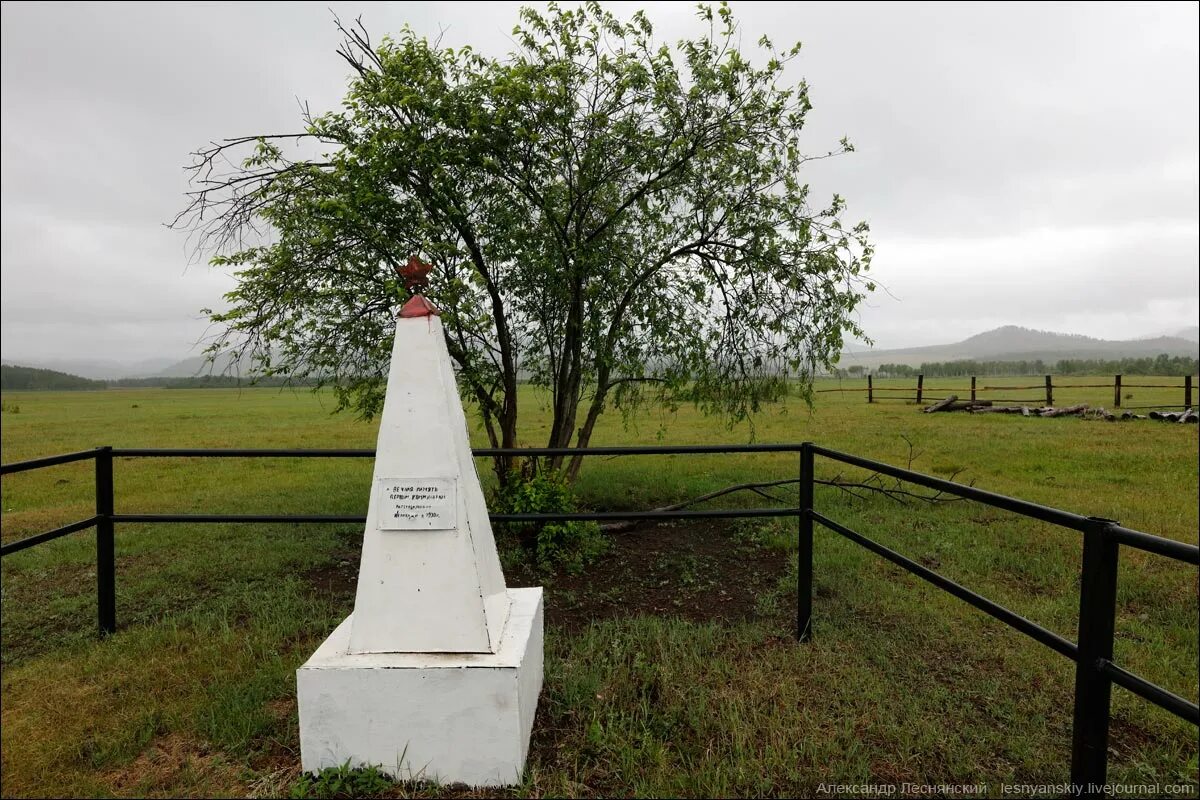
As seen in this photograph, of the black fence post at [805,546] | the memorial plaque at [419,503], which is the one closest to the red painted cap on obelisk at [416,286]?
the memorial plaque at [419,503]

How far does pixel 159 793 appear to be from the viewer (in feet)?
7.86

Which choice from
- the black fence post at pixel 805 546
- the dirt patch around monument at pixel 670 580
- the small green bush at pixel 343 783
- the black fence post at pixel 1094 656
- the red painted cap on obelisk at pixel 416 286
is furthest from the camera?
the dirt patch around monument at pixel 670 580

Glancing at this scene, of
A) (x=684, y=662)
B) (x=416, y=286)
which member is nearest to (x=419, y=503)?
(x=416, y=286)

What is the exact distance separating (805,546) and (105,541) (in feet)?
13.6

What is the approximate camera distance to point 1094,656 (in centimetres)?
181

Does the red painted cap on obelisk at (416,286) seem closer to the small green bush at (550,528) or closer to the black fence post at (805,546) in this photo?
the black fence post at (805,546)

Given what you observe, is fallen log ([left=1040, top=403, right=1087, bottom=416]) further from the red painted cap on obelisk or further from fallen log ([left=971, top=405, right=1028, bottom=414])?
the red painted cap on obelisk

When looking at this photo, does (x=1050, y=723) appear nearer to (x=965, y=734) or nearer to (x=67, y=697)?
(x=965, y=734)

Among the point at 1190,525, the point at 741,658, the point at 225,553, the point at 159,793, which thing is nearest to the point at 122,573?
the point at 225,553

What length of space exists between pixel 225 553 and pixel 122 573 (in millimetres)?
804

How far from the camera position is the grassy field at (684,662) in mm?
2572

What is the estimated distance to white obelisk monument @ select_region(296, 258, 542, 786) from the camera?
250cm

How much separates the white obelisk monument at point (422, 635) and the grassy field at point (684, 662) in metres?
0.18

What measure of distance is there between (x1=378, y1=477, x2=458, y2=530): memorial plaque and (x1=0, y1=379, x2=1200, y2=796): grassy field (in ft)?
3.31
